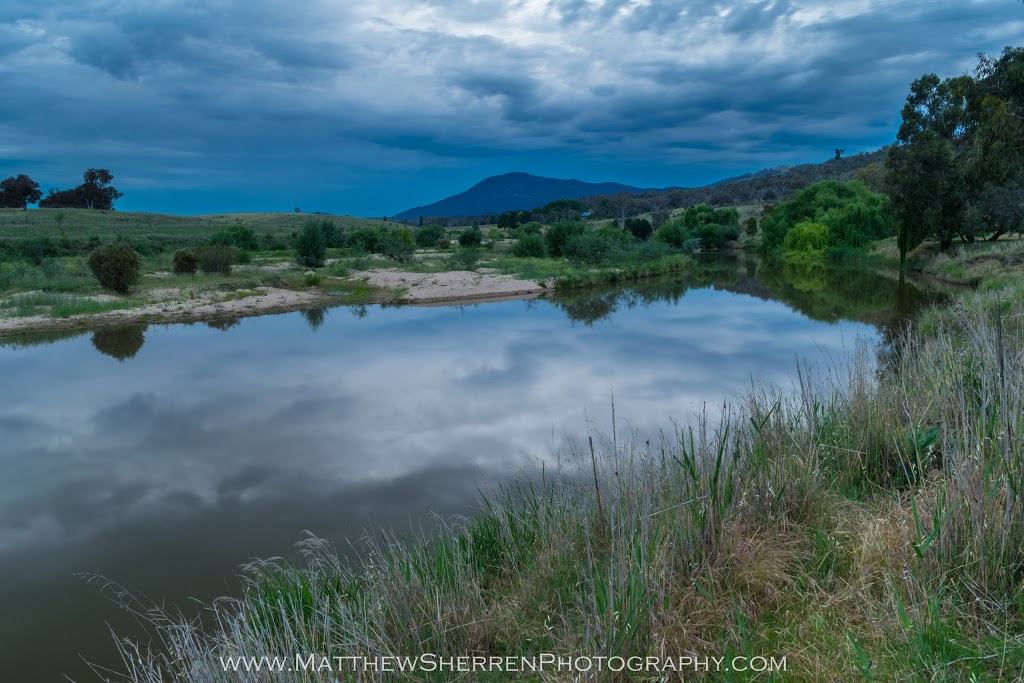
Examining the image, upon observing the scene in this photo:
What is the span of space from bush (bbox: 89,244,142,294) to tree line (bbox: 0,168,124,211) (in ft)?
194

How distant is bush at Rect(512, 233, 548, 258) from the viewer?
129 feet

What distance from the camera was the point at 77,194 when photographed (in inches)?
2758

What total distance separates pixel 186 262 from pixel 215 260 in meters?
1.11

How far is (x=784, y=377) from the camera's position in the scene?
33.2 feet

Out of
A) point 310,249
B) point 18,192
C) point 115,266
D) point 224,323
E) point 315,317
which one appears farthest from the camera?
point 18,192

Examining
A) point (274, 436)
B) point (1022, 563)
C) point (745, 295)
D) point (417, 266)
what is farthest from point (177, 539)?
point (417, 266)

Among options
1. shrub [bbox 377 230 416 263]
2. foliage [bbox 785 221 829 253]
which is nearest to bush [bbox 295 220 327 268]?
shrub [bbox 377 230 416 263]

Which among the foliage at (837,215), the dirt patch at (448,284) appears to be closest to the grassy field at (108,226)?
the dirt patch at (448,284)

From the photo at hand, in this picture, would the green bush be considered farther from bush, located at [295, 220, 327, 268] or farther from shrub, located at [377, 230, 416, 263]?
bush, located at [295, 220, 327, 268]

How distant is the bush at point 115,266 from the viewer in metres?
20.2

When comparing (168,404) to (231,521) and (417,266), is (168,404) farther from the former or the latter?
(417,266)

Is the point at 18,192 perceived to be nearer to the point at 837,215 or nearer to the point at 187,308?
the point at 187,308

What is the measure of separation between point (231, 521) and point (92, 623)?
1.59m

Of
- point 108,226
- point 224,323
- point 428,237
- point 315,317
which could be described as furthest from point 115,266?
point 108,226
